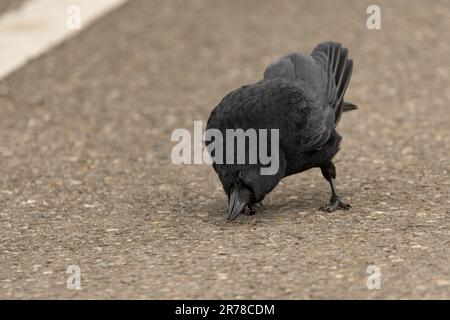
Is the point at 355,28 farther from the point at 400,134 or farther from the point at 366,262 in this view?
the point at 366,262

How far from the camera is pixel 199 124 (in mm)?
10070

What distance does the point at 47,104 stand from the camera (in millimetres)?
10633

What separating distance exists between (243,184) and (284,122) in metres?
0.58

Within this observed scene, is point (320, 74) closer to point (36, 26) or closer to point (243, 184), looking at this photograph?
point (243, 184)

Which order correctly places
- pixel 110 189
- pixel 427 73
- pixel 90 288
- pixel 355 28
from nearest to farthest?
pixel 90 288
pixel 110 189
pixel 427 73
pixel 355 28

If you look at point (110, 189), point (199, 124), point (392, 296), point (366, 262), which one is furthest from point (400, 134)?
point (392, 296)

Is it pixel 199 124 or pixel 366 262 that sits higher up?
pixel 199 124

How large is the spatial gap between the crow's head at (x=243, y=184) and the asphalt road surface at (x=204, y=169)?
218mm

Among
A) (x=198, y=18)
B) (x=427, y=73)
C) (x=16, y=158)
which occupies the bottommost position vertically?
(x=16, y=158)

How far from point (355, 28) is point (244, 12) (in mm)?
1739

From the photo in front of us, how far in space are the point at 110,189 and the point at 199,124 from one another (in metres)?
2.16

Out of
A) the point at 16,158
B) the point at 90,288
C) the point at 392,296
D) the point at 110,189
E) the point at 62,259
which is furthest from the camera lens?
the point at 16,158

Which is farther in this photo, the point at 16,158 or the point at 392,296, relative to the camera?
the point at 16,158

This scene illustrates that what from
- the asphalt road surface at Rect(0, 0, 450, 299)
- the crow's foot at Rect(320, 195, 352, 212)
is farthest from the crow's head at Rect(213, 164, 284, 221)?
the crow's foot at Rect(320, 195, 352, 212)
